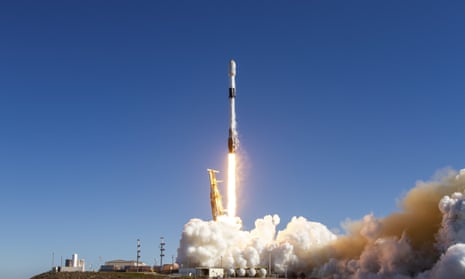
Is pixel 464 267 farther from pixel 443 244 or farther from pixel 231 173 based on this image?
pixel 231 173

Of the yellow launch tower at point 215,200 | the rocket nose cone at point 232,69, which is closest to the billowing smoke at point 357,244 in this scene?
the yellow launch tower at point 215,200

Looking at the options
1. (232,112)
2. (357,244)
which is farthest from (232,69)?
(357,244)

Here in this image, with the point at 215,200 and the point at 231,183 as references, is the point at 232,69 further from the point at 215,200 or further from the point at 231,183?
the point at 215,200

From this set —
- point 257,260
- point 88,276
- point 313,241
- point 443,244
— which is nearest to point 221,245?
point 257,260

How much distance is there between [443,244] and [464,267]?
36.3ft

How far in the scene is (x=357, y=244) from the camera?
425 feet

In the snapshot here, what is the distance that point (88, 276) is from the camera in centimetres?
14362

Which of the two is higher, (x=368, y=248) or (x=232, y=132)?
(x=232, y=132)

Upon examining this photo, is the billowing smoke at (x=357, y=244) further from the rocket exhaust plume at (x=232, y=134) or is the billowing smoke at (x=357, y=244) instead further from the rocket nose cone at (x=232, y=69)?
the rocket nose cone at (x=232, y=69)

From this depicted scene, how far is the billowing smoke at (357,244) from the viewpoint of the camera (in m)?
97.2

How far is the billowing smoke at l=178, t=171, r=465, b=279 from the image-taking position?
97250 millimetres

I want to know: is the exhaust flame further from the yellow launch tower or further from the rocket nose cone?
the rocket nose cone

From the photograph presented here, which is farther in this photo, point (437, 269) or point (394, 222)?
point (394, 222)

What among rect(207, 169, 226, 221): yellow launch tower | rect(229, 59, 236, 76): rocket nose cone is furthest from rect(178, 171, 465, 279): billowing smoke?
rect(229, 59, 236, 76): rocket nose cone
